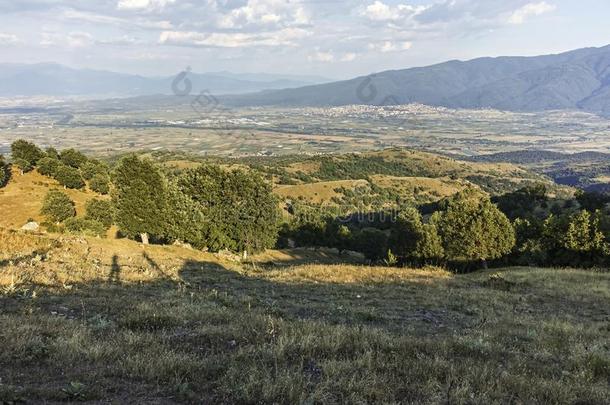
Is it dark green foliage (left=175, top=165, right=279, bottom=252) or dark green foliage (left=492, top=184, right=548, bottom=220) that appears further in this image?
dark green foliage (left=492, top=184, right=548, bottom=220)

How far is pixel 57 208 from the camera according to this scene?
198 ft

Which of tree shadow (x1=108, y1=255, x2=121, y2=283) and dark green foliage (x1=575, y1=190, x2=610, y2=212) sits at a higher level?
tree shadow (x1=108, y1=255, x2=121, y2=283)

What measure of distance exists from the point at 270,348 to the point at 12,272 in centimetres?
1346

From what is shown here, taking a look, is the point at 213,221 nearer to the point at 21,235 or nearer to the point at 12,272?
the point at 21,235

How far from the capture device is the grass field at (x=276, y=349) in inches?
276

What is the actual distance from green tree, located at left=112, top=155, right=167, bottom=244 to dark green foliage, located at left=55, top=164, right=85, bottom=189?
31516mm

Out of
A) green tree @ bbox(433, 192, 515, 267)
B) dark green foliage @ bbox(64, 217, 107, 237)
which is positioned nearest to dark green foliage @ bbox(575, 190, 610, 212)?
green tree @ bbox(433, 192, 515, 267)

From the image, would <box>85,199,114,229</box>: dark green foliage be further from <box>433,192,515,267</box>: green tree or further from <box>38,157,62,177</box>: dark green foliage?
<box>433,192,515,267</box>: green tree

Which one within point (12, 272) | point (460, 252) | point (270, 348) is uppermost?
point (270, 348)

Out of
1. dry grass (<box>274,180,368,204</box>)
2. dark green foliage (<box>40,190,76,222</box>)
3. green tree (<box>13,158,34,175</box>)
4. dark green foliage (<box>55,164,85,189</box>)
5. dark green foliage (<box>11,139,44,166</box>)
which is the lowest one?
dry grass (<box>274,180,368,204</box>)

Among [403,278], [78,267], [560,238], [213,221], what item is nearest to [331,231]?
[213,221]

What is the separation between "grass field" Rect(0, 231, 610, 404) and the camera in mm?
7020

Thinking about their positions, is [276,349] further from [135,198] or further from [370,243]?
[370,243]

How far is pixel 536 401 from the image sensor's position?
7422mm
